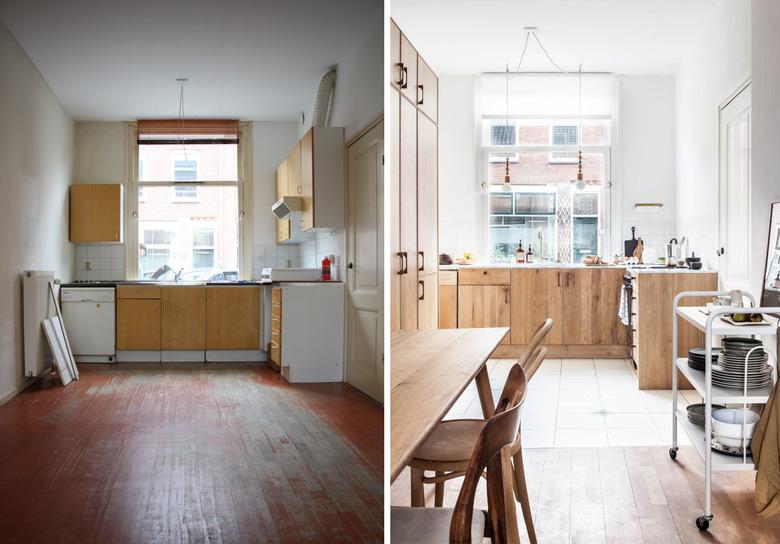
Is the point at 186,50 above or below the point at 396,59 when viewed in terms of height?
below

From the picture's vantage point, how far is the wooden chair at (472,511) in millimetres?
1000

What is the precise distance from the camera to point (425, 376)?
1.54 metres

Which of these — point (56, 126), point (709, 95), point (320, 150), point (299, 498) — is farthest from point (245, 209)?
point (709, 95)

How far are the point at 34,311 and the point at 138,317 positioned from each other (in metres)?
0.11

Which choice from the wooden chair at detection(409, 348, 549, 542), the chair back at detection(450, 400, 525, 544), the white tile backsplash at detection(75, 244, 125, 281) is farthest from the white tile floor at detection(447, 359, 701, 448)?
the white tile backsplash at detection(75, 244, 125, 281)

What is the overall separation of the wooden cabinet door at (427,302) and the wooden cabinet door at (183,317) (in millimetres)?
2571

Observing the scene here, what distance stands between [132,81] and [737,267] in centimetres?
410

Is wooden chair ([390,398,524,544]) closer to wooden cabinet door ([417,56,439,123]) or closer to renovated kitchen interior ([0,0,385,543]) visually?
renovated kitchen interior ([0,0,385,543])

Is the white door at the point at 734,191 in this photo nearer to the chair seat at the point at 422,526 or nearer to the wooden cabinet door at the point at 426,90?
the wooden cabinet door at the point at 426,90

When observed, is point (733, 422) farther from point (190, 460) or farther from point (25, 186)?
point (25, 186)

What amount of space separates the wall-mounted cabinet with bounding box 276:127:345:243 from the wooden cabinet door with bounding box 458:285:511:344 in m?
4.55

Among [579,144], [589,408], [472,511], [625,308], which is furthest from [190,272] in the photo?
[579,144]

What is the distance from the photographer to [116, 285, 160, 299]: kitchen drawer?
790mm

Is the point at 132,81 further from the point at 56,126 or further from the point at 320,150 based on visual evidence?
the point at 320,150
